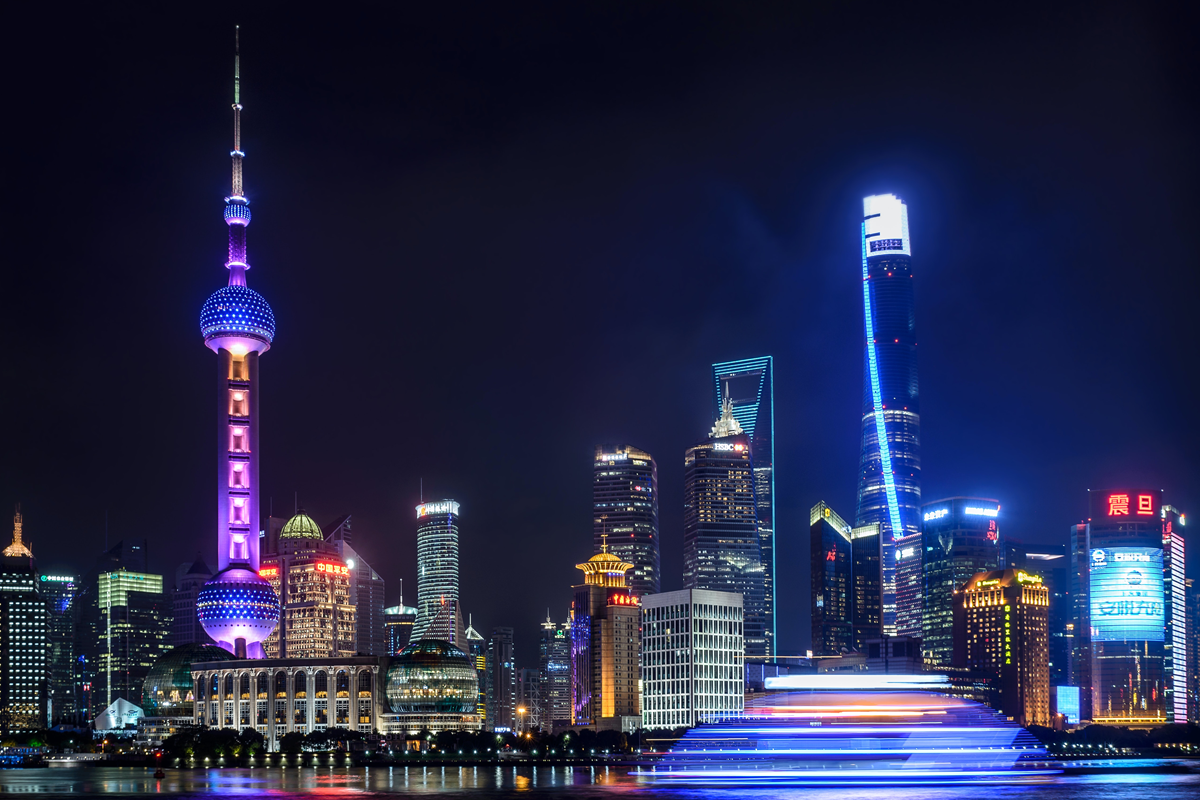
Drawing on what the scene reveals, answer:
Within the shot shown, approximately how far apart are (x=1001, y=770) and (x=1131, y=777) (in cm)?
5410

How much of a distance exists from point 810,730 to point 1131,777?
78.9 m

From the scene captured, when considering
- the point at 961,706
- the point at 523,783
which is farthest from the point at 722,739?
the point at 523,783

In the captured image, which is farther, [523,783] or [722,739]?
[523,783]

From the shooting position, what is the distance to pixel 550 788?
153375 mm

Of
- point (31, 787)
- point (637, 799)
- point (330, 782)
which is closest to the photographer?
point (637, 799)

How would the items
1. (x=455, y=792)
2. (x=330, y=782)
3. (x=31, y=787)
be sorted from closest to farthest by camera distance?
1. (x=455, y=792)
2. (x=31, y=787)
3. (x=330, y=782)

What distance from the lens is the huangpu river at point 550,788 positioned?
12525 centimetres

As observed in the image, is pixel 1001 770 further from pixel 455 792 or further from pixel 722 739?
pixel 455 792

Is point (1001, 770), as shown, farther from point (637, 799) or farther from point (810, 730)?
point (637, 799)

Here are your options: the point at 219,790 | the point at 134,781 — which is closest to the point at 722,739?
the point at 219,790

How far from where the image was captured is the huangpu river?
125250mm

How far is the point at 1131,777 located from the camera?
609 ft

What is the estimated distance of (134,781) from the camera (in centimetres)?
18600

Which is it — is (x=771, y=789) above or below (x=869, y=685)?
below
